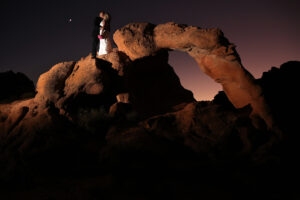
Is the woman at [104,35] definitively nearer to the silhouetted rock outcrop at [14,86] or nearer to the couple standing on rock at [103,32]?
the couple standing on rock at [103,32]

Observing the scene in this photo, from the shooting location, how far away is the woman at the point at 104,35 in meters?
10.5

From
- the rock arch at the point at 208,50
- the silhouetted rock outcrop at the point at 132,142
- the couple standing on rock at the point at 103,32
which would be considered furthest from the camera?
the couple standing on rock at the point at 103,32

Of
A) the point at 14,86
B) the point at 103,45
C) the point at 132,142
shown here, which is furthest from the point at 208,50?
the point at 14,86

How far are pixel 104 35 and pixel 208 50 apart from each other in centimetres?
633

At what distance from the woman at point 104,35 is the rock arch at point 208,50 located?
2.01 metres

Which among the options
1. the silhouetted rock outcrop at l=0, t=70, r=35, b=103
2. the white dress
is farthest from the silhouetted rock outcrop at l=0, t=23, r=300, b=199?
the silhouetted rock outcrop at l=0, t=70, r=35, b=103

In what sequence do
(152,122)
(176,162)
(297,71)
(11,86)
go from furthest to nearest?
1. (11,86)
2. (297,71)
3. (152,122)
4. (176,162)

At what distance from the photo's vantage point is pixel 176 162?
542 cm

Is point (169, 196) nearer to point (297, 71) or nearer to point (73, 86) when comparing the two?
point (73, 86)

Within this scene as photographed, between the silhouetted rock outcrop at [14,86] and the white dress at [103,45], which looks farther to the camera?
the white dress at [103,45]

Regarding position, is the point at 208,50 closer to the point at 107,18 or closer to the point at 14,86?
the point at 107,18

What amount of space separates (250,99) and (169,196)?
4235mm

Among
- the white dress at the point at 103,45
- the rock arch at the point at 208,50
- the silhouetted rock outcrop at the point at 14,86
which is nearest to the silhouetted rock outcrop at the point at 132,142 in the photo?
the rock arch at the point at 208,50

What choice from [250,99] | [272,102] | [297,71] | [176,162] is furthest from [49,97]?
[297,71]
